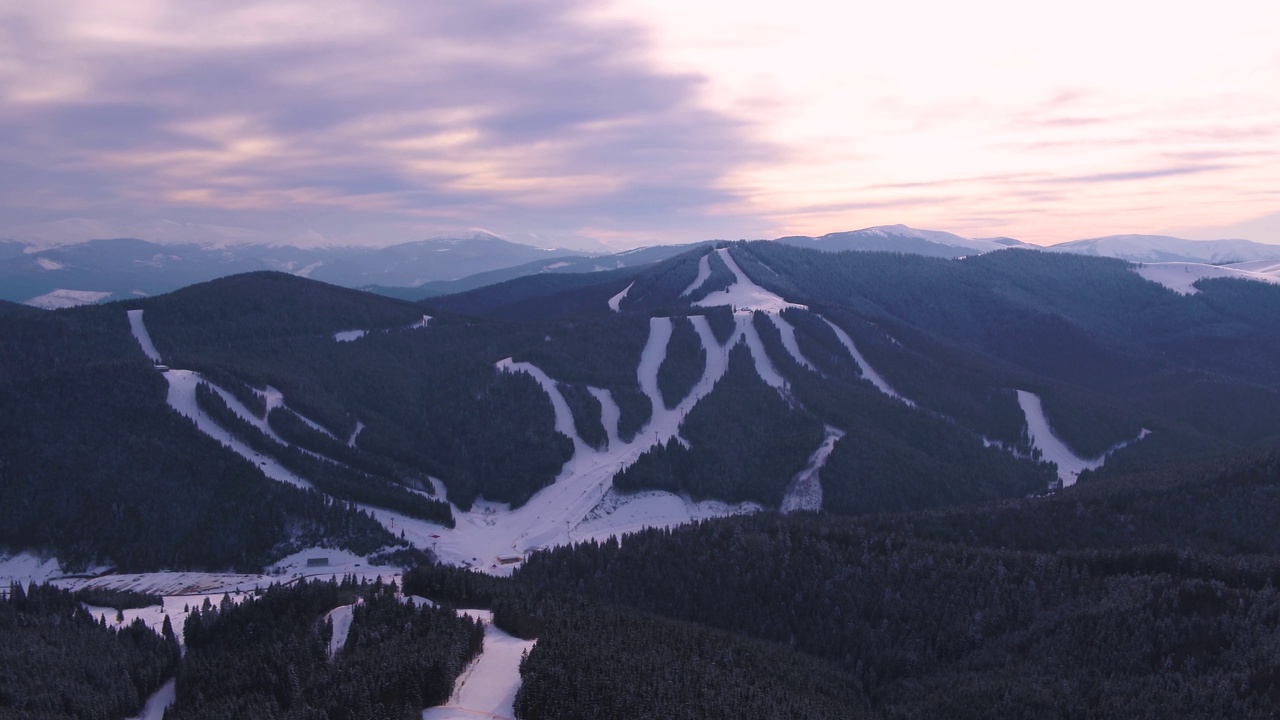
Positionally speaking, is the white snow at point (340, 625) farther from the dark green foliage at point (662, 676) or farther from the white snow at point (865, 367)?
the white snow at point (865, 367)

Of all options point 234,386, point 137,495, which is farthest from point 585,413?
point 137,495

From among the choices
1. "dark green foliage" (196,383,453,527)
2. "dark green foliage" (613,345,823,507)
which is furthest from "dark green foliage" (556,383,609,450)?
"dark green foliage" (196,383,453,527)

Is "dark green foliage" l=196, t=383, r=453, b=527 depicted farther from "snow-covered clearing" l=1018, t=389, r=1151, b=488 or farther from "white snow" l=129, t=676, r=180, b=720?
"snow-covered clearing" l=1018, t=389, r=1151, b=488

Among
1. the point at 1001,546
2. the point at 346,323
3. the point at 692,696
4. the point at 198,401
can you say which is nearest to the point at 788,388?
the point at 1001,546

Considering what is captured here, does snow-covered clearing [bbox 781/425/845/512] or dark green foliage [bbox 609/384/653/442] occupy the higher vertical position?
dark green foliage [bbox 609/384/653/442]

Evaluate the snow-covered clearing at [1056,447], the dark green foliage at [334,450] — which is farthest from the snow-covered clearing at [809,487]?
the dark green foliage at [334,450]

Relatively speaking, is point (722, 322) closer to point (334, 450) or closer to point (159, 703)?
point (334, 450)

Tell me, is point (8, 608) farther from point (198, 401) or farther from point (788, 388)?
point (788, 388)

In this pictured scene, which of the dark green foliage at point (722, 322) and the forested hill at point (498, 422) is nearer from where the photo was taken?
the forested hill at point (498, 422)
